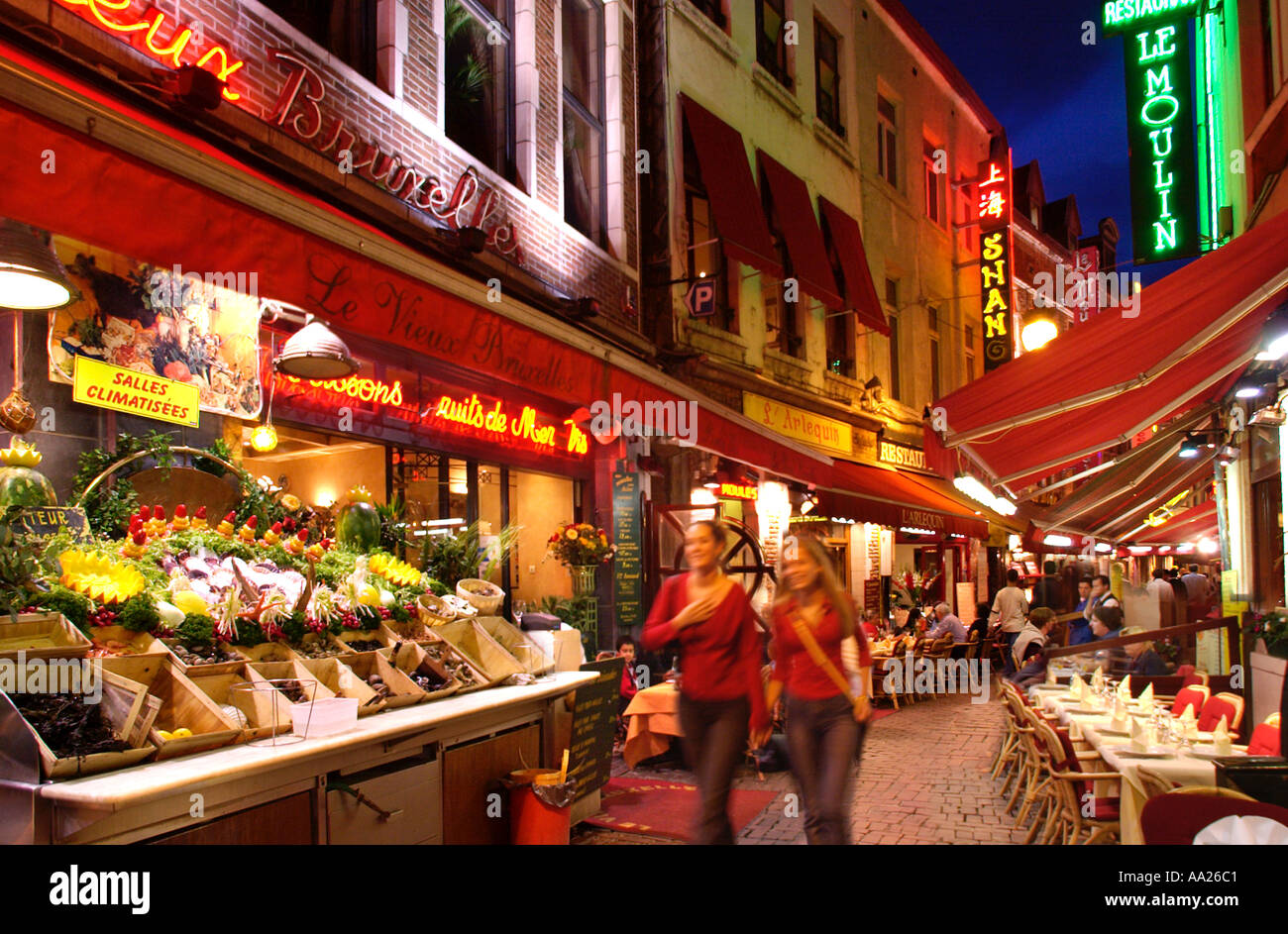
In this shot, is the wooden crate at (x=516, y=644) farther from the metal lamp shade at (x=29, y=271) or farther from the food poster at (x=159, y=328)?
the metal lamp shade at (x=29, y=271)

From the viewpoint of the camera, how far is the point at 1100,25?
36.0 ft

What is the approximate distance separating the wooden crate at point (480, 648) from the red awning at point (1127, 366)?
12.0 feet

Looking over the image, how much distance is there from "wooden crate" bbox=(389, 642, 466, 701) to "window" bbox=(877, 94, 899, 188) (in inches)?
729

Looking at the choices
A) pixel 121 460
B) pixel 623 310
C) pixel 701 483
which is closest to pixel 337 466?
pixel 121 460

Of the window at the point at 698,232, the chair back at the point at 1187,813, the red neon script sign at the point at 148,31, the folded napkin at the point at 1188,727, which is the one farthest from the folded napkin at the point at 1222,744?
the window at the point at 698,232

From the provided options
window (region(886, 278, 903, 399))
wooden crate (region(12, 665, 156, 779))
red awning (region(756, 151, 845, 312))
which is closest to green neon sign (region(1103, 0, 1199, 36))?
red awning (region(756, 151, 845, 312))

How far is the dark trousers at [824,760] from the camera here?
4.66 metres

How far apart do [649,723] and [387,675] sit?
3.65 meters

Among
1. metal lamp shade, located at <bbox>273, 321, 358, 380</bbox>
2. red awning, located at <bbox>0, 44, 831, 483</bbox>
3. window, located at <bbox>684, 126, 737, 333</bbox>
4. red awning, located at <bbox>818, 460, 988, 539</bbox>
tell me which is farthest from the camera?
window, located at <bbox>684, 126, 737, 333</bbox>

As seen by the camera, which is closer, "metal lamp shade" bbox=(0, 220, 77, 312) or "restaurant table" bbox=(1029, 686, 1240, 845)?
"metal lamp shade" bbox=(0, 220, 77, 312)

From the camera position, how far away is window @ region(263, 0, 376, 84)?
311 inches

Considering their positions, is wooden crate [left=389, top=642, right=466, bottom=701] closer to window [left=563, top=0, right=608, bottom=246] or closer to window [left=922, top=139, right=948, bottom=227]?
window [left=563, top=0, right=608, bottom=246]

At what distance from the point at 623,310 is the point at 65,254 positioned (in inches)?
296

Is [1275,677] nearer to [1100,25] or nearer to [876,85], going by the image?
[1100,25]
